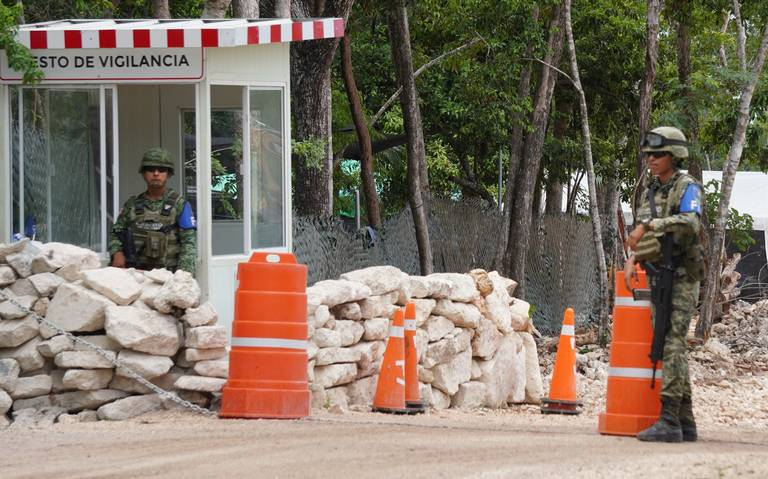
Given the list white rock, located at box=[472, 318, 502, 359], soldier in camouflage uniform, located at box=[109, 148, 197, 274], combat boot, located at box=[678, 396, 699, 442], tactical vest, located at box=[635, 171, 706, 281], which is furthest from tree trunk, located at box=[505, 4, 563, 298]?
combat boot, located at box=[678, 396, 699, 442]

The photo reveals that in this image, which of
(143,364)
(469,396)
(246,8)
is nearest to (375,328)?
(469,396)

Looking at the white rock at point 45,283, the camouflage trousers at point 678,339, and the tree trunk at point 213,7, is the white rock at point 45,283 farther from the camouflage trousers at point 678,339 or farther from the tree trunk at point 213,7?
the tree trunk at point 213,7

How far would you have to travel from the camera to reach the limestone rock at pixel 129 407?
9.75 meters

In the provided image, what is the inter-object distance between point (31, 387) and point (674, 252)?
4472mm

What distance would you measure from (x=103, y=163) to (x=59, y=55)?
0.97 metres

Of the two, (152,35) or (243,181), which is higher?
(152,35)

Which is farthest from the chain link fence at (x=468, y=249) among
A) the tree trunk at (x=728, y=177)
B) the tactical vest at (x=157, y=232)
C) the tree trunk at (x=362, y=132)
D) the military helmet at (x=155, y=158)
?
the military helmet at (x=155, y=158)

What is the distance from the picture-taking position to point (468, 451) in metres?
8.10

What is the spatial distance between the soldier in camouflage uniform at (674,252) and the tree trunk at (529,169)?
14.5m

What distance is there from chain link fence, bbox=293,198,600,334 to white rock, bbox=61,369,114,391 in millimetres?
5897

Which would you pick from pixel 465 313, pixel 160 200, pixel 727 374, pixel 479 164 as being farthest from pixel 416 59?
pixel 160 200

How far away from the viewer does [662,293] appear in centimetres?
845

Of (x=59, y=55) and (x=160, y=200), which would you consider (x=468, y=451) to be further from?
(x=59, y=55)

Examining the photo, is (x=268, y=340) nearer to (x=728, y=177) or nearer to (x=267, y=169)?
(x=267, y=169)
